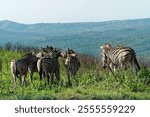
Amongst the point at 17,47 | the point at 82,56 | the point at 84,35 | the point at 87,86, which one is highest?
the point at 84,35

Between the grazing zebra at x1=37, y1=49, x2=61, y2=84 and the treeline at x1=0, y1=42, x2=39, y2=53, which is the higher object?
the treeline at x1=0, y1=42, x2=39, y2=53

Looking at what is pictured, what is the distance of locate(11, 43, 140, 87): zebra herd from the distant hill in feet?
1.40

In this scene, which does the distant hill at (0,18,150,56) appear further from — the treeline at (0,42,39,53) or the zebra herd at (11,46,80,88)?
the zebra herd at (11,46,80,88)

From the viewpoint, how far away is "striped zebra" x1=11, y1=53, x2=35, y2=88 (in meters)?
11.4

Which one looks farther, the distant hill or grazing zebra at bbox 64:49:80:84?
the distant hill

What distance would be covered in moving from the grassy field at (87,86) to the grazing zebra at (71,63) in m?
0.12

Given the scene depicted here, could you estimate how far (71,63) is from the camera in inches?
458

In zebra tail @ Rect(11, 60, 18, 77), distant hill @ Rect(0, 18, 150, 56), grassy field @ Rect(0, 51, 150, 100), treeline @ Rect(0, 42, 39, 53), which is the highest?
distant hill @ Rect(0, 18, 150, 56)

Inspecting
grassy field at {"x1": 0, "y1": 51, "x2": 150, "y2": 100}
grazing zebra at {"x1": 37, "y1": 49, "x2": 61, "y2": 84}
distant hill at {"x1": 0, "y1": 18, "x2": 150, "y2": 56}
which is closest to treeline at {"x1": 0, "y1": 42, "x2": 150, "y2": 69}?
grassy field at {"x1": 0, "y1": 51, "x2": 150, "y2": 100}

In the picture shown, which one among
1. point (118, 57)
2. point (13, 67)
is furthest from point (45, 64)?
point (118, 57)

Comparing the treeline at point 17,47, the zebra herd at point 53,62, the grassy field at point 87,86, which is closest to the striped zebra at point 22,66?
the zebra herd at point 53,62

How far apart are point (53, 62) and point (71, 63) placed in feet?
1.12

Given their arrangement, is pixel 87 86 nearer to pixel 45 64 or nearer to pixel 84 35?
pixel 45 64

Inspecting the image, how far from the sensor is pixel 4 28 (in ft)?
45.2
